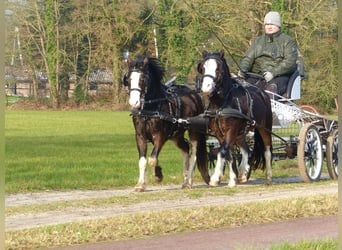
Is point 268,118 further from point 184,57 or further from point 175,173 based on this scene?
point 184,57

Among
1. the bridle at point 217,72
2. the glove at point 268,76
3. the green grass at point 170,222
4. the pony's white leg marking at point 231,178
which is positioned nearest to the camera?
the green grass at point 170,222

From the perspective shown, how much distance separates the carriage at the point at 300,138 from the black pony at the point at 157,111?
2.82 ft

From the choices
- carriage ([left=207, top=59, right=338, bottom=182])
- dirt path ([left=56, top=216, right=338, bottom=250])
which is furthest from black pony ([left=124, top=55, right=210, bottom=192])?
dirt path ([left=56, top=216, right=338, bottom=250])

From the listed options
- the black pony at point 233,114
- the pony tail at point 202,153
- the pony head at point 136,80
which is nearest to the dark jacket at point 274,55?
the black pony at point 233,114

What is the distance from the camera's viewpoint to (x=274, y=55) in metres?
13.8

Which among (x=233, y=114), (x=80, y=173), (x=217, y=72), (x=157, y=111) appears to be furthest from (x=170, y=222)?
(x=80, y=173)

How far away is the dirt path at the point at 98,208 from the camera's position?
26.9 feet

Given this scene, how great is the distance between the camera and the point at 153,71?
1170cm

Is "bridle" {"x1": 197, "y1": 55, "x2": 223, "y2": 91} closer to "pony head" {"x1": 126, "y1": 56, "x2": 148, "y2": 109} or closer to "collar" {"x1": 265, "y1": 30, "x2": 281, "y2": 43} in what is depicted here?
"pony head" {"x1": 126, "y1": 56, "x2": 148, "y2": 109}

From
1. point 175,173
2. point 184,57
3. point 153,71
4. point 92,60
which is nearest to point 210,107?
point 153,71

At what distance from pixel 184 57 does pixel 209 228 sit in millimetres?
43714

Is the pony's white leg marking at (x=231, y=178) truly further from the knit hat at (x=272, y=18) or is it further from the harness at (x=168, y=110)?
the knit hat at (x=272, y=18)

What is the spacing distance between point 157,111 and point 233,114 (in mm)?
1151

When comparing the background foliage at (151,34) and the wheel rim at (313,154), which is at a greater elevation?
the background foliage at (151,34)
